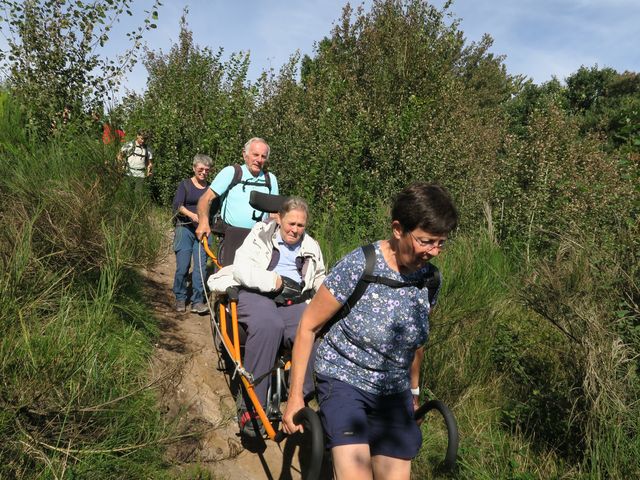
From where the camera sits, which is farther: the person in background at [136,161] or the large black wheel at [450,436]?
Answer: the person in background at [136,161]

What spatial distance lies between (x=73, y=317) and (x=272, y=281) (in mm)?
1392

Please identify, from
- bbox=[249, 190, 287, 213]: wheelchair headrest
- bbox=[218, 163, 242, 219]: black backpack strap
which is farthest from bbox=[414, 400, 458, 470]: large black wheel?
bbox=[218, 163, 242, 219]: black backpack strap

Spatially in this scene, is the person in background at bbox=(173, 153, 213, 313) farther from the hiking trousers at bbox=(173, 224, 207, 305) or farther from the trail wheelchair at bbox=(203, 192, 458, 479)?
the trail wheelchair at bbox=(203, 192, 458, 479)

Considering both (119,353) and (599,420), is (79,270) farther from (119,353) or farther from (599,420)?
(599,420)

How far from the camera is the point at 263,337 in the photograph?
391 cm

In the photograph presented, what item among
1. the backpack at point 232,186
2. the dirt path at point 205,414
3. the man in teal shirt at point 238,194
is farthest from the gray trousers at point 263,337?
the backpack at point 232,186

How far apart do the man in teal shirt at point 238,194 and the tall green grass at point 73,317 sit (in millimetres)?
836

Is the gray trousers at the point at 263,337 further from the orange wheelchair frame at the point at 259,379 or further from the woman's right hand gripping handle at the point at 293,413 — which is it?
the woman's right hand gripping handle at the point at 293,413

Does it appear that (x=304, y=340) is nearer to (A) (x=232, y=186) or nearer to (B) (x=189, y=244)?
(A) (x=232, y=186)

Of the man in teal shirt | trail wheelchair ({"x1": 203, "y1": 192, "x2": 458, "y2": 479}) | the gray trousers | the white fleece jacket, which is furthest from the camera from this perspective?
the man in teal shirt

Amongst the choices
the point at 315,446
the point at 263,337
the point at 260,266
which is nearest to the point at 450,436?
the point at 315,446

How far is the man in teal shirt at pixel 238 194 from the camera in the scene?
5.32 m

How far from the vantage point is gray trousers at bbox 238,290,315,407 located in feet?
12.7

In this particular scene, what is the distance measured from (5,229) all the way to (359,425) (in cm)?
286
